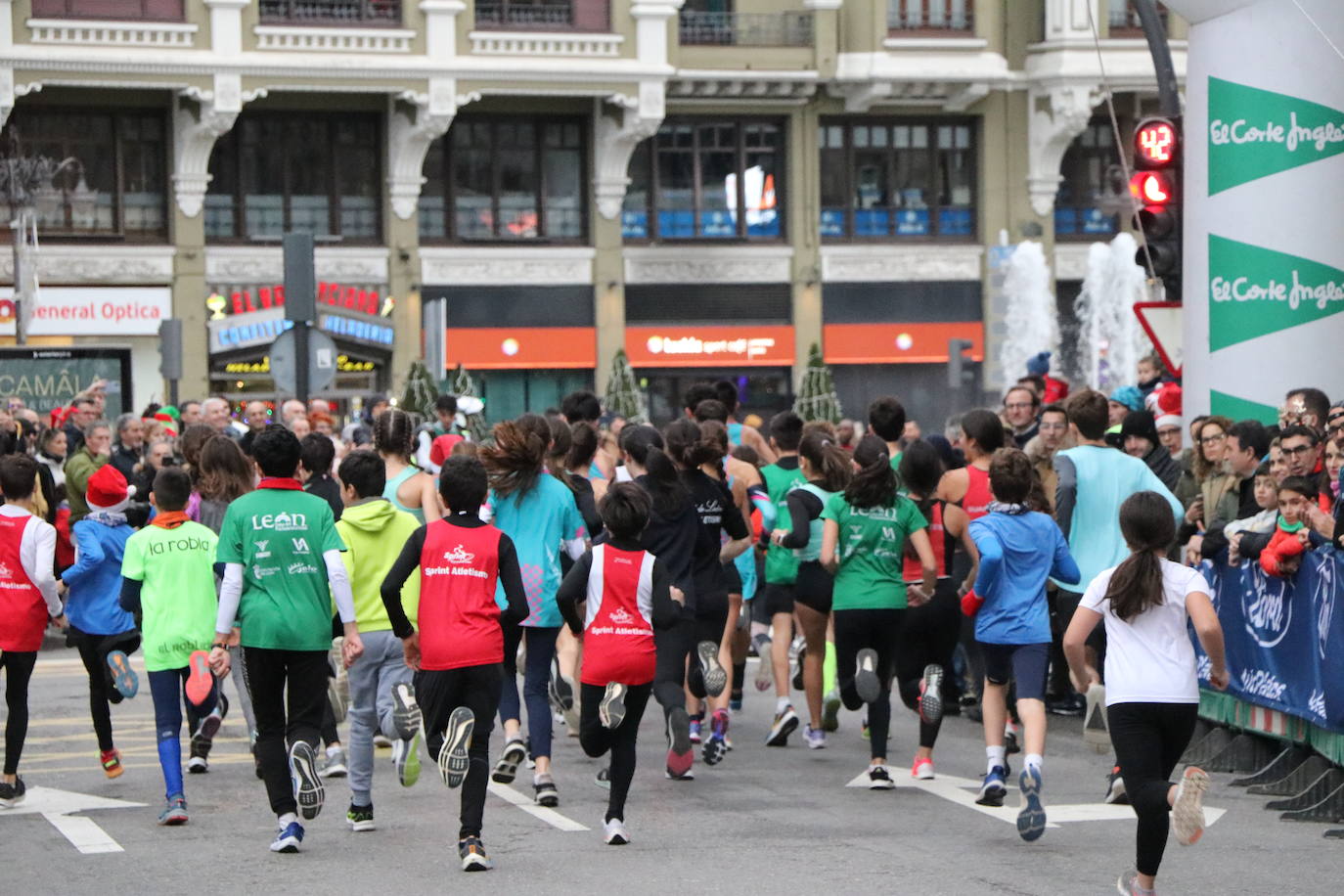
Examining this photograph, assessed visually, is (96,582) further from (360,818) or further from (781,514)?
(781,514)

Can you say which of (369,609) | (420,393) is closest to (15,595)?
(369,609)

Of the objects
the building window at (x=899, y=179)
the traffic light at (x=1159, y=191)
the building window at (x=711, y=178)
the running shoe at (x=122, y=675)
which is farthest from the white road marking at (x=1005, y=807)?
the building window at (x=899, y=179)

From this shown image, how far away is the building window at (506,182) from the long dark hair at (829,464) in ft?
89.5

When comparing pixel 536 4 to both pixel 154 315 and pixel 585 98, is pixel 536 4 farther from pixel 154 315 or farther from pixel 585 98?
pixel 154 315

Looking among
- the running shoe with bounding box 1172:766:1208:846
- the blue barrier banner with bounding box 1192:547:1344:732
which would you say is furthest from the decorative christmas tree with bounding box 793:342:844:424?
the running shoe with bounding box 1172:766:1208:846

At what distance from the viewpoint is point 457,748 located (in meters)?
8.04

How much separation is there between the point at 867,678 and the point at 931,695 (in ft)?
1.05

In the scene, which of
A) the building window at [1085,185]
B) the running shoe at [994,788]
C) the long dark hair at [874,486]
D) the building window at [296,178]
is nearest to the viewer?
the running shoe at [994,788]

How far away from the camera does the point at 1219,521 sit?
449 inches

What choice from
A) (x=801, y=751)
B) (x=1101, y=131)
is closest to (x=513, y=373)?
(x=1101, y=131)

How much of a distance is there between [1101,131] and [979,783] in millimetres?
32841

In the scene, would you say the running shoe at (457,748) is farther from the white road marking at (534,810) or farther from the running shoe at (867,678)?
the running shoe at (867,678)

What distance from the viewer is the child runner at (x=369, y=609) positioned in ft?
29.9

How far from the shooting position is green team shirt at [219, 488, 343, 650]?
846 cm
